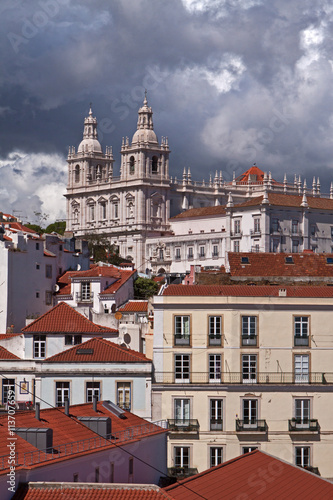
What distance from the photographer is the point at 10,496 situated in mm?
33281

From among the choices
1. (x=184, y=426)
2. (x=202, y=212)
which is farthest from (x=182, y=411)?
(x=202, y=212)

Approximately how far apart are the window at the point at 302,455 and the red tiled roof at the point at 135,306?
30000 millimetres

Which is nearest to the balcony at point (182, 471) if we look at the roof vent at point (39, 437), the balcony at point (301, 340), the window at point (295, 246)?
the balcony at point (301, 340)

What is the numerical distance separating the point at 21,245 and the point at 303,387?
3682cm

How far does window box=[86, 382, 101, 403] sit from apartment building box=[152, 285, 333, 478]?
274 cm

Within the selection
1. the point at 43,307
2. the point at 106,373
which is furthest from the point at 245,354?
the point at 43,307

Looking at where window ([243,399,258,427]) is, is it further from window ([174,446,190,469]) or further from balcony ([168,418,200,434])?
window ([174,446,190,469])

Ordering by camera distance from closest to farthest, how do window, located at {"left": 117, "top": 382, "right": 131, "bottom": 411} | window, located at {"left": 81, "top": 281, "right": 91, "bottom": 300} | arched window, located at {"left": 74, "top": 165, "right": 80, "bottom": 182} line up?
window, located at {"left": 117, "top": 382, "right": 131, "bottom": 411} < window, located at {"left": 81, "top": 281, "right": 91, "bottom": 300} < arched window, located at {"left": 74, "top": 165, "right": 80, "bottom": 182}

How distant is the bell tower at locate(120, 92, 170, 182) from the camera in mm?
186125

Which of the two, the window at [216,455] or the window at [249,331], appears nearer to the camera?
the window at [216,455]

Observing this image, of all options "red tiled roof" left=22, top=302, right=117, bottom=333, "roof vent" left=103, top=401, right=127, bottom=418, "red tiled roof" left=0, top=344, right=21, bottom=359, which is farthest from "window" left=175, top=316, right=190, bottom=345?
"red tiled roof" left=0, top=344, right=21, bottom=359

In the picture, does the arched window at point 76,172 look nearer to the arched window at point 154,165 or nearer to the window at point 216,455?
the arched window at point 154,165

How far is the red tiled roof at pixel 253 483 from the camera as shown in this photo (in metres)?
35.9

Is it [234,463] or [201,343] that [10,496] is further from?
[201,343]
